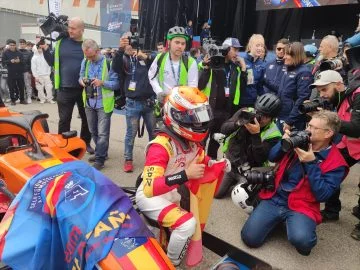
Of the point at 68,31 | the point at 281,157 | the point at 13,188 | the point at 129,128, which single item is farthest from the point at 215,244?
the point at 68,31

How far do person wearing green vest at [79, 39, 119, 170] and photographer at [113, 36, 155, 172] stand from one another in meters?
0.22

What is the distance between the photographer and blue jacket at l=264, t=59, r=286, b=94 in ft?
15.9

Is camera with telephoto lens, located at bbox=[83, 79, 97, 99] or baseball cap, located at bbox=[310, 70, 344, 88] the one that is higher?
baseball cap, located at bbox=[310, 70, 344, 88]

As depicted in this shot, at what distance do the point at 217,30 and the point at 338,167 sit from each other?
10968 mm

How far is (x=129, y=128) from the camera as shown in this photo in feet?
15.8

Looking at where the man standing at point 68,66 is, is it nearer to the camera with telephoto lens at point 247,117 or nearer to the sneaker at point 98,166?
the sneaker at point 98,166

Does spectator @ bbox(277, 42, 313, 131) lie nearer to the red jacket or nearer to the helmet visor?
the red jacket

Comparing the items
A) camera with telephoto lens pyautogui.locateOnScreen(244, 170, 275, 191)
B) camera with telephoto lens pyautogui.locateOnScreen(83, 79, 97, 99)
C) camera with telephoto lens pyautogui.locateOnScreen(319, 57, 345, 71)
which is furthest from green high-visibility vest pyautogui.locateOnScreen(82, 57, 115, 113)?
camera with telephoto lens pyautogui.locateOnScreen(319, 57, 345, 71)

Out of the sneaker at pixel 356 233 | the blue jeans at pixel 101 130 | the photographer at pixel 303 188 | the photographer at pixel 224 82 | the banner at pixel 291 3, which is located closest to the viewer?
the photographer at pixel 303 188

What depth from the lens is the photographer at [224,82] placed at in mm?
4566

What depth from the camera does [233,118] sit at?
390cm

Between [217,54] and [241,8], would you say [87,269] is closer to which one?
[217,54]

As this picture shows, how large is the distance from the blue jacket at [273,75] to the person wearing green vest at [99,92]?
85.5 inches

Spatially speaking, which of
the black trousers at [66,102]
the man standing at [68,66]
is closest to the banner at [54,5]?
the man standing at [68,66]
